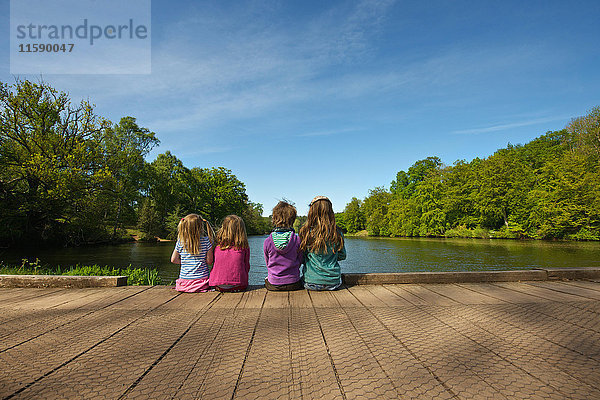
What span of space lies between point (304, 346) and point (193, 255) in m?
2.52

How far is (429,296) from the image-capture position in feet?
12.6

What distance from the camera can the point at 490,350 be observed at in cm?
223

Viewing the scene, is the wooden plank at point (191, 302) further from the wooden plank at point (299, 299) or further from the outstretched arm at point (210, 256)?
the wooden plank at point (299, 299)

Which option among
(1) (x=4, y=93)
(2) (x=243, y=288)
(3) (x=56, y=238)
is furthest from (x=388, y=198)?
(2) (x=243, y=288)

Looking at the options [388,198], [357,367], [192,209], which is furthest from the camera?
[388,198]

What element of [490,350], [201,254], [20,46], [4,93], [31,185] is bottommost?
[490,350]

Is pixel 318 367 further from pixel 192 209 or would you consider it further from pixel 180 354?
pixel 192 209

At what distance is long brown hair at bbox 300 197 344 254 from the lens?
412 cm

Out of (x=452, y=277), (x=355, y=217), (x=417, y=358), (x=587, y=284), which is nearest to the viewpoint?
(x=417, y=358)

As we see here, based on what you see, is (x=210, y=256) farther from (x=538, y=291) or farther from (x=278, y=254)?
(x=538, y=291)

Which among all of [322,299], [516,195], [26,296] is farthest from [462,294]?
[516,195]

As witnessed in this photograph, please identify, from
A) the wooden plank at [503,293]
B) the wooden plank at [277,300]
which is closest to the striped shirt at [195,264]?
the wooden plank at [277,300]

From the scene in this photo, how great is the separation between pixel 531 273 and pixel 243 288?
433cm

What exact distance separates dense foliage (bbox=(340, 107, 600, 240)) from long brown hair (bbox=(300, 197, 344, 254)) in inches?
1345
